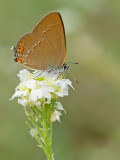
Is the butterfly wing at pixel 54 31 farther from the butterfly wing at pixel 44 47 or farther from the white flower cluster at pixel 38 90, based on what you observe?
the white flower cluster at pixel 38 90

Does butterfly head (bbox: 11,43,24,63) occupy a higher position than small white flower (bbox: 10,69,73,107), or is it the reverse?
butterfly head (bbox: 11,43,24,63)

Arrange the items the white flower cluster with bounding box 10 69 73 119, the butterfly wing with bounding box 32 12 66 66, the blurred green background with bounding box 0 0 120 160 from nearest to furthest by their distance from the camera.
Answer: the white flower cluster with bounding box 10 69 73 119 → the butterfly wing with bounding box 32 12 66 66 → the blurred green background with bounding box 0 0 120 160

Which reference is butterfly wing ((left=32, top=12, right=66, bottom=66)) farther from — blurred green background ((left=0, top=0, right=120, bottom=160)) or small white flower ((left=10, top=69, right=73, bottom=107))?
blurred green background ((left=0, top=0, right=120, bottom=160))

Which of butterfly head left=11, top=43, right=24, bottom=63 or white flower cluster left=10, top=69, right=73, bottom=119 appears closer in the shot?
white flower cluster left=10, top=69, right=73, bottom=119

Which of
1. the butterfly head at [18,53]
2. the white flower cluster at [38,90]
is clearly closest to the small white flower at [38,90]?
the white flower cluster at [38,90]

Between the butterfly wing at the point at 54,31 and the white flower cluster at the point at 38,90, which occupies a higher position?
the butterfly wing at the point at 54,31

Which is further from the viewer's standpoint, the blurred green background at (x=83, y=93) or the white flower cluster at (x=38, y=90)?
the blurred green background at (x=83, y=93)

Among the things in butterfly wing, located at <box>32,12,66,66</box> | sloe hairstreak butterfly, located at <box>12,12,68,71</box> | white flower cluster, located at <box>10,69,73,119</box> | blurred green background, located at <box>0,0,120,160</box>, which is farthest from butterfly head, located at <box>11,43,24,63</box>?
blurred green background, located at <box>0,0,120,160</box>
